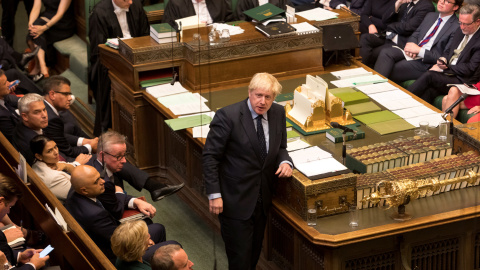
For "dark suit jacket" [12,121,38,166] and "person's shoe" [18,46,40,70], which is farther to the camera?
"person's shoe" [18,46,40,70]

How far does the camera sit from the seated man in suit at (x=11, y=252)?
4.90m

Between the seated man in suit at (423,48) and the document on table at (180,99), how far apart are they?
193cm

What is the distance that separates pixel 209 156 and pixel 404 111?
81.2 inches

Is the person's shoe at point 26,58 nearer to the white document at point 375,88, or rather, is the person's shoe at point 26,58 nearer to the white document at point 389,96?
the white document at point 375,88

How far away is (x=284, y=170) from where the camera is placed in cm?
564

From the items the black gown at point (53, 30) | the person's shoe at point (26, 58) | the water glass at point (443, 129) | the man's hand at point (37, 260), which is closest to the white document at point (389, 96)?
the water glass at point (443, 129)

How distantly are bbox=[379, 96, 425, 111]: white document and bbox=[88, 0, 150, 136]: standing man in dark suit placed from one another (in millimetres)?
2384

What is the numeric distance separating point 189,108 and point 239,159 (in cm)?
157

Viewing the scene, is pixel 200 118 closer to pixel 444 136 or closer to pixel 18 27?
pixel 444 136

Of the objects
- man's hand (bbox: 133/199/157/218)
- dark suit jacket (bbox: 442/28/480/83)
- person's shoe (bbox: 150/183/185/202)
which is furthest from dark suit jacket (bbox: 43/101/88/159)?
dark suit jacket (bbox: 442/28/480/83)

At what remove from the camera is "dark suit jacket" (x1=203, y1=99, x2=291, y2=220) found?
561 cm

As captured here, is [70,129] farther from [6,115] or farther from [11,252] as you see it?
[11,252]

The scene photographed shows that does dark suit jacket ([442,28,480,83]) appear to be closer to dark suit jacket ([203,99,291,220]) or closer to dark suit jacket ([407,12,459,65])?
dark suit jacket ([407,12,459,65])

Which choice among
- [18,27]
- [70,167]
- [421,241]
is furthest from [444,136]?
[18,27]
